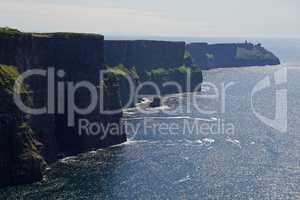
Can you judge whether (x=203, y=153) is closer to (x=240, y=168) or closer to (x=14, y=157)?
(x=240, y=168)

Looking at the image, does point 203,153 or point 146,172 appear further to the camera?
point 203,153

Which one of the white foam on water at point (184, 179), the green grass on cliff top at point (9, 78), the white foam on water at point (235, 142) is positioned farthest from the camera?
the white foam on water at point (235, 142)

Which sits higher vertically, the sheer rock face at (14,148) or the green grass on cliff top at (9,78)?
the green grass on cliff top at (9,78)

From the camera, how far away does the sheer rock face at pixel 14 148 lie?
124125 millimetres

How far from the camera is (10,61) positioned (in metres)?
140

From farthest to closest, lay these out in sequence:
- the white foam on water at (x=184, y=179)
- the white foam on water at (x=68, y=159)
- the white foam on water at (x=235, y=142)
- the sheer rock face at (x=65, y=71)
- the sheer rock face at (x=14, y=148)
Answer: the white foam on water at (x=235, y=142), the white foam on water at (x=68, y=159), the sheer rock face at (x=65, y=71), the white foam on water at (x=184, y=179), the sheer rock face at (x=14, y=148)

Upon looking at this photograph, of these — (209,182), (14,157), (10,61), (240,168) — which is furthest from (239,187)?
(10,61)

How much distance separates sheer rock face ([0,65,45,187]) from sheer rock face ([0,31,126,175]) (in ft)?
37.9

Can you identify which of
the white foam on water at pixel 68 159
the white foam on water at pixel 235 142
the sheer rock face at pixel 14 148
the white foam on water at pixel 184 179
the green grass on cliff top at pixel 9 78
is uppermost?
the green grass on cliff top at pixel 9 78

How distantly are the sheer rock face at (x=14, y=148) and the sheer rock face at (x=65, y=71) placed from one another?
455 inches

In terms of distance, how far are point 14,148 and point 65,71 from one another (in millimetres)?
41537

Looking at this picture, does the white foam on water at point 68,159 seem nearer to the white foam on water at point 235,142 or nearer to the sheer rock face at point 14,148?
the sheer rock face at point 14,148

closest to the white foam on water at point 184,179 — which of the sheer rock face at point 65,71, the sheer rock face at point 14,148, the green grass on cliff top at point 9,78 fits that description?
the sheer rock face at point 14,148

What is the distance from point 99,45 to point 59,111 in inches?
1189
